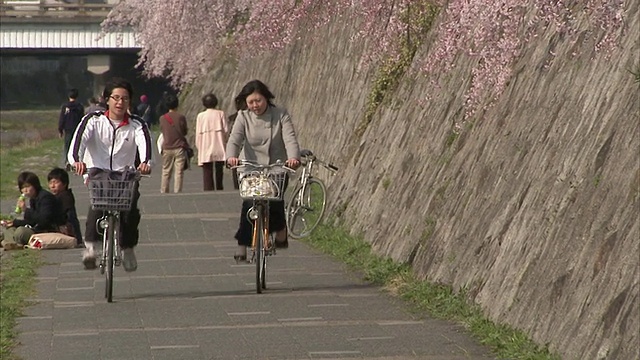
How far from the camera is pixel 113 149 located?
11.8m

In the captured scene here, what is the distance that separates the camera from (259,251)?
11836 millimetres

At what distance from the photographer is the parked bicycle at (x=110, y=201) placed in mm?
11516

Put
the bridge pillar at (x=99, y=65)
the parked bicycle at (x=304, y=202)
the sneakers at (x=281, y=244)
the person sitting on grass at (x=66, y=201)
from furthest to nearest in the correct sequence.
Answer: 1. the bridge pillar at (x=99, y=65)
2. the person sitting on grass at (x=66, y=201)
3. the parked bicycle at (x=304, y=202)
4. the sneakers at (x=281, y=244)

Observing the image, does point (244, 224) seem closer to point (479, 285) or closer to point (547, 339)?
point (479, 285)

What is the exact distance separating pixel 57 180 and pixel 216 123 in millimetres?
7423

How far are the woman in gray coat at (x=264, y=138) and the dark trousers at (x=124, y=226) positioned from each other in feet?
2.80

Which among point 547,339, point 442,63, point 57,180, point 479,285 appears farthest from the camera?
point 57,180

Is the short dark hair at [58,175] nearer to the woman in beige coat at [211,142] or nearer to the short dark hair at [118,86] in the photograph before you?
the short dark hair at [118,86]

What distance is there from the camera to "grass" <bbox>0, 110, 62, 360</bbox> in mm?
10946

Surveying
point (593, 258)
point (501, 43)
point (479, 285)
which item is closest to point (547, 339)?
point (593, 258)

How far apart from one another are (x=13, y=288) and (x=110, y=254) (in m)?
1.47

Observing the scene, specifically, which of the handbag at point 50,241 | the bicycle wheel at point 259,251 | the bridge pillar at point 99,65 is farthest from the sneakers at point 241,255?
the bridge pillar at point 99,65

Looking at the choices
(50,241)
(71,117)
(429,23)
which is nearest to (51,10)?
(71,117)

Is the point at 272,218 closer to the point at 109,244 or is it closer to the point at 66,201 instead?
the point at 109,244
